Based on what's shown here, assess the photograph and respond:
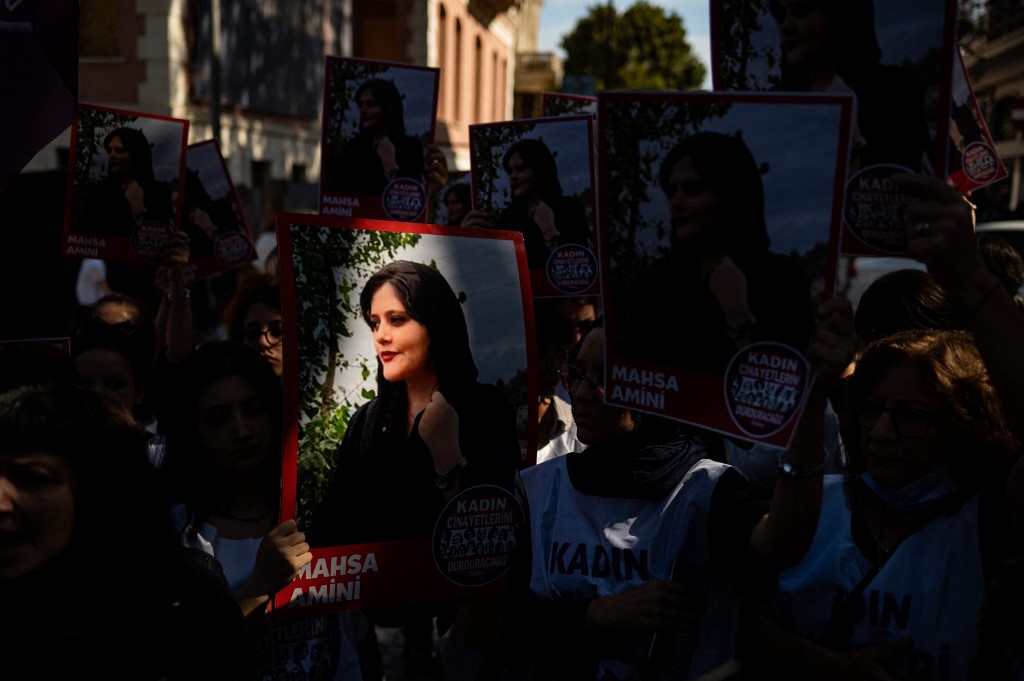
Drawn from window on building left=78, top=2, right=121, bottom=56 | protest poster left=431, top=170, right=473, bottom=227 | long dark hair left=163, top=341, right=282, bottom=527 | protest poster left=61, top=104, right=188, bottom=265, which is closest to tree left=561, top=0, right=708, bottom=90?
window on building left=78, top=2, right=121, bottom=56

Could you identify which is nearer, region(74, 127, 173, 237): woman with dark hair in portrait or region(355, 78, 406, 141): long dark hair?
region(74, 127, 173, 237): woman with dark hair in portrait

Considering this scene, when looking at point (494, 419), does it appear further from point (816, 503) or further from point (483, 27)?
point (483, 27)

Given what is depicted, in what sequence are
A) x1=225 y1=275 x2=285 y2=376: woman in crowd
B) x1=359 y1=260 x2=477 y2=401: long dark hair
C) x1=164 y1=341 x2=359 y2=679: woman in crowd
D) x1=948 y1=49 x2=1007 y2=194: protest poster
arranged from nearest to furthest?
x1=359 y1=260 x2=477 y2=401: long dark hair, x1=164 y1=341 x2=359 y2=679: woman in crowd, x1=948 y1=49 x2=1007 y2=194: protest poster, x1=225 y1=275 x2=285 y2=376: woman in crowd

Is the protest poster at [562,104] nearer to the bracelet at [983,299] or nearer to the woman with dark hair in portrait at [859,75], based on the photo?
the woman with dark hair in portrait at [859,75]

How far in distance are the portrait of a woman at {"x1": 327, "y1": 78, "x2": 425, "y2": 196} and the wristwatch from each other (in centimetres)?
252

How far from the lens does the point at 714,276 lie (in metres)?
2.05

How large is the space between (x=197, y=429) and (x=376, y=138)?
2.42 meters

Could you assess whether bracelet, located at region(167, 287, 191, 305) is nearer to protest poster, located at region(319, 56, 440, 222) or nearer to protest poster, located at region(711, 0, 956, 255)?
protest poster, located at region(319, 56, 440, 222)

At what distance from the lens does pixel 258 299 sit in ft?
13.4

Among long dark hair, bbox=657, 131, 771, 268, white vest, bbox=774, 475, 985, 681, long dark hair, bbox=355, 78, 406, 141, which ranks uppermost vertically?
long dark hair, bbox=355, 78, 406, 141

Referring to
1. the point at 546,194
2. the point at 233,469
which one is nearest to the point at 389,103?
the point at 546,194

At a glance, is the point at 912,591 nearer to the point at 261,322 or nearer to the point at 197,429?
the point at 197,429

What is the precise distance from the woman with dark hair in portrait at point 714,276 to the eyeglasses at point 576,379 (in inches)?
13.4

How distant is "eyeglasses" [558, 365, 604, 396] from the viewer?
98.3 inches
